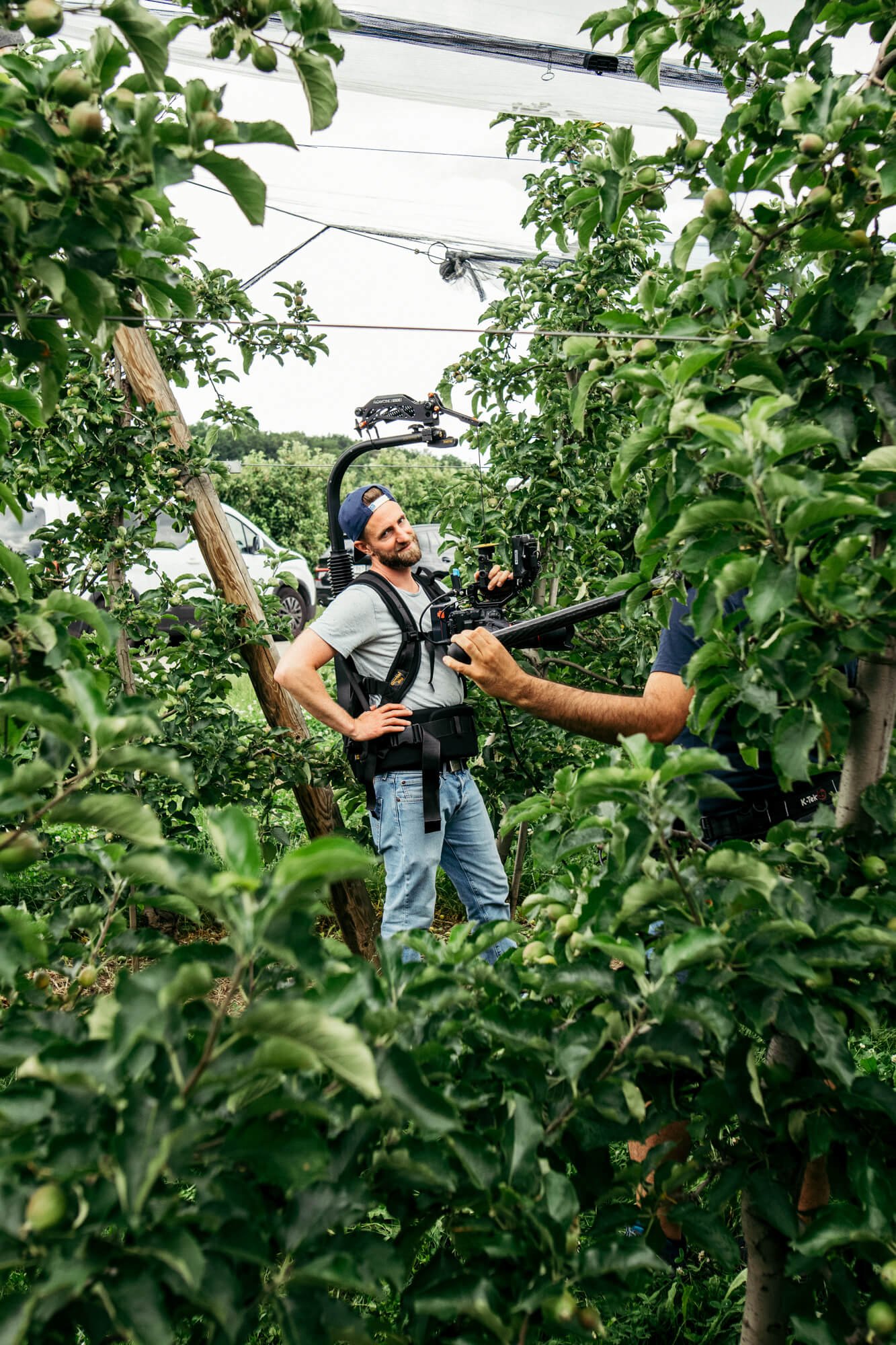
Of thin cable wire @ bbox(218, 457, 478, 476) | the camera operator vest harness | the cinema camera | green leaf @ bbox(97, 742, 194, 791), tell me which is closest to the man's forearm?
the cinema camera

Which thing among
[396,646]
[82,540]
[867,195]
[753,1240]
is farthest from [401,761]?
[867,195]

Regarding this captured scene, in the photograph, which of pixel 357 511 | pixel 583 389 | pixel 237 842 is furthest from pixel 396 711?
pixel 237 842

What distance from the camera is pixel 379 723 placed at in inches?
126

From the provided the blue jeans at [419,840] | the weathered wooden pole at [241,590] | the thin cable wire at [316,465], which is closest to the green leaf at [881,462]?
the blue jeans at [419,840]

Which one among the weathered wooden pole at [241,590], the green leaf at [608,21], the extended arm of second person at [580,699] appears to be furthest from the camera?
the weathered wooden pole at [241,590]

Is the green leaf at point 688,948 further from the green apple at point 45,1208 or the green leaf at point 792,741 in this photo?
the green apple at point 45,1208

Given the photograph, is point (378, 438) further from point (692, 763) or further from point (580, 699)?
point (692, 763)

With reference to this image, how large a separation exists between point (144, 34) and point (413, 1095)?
1.12 m

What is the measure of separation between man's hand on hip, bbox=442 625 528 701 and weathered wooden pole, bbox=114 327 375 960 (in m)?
1.08

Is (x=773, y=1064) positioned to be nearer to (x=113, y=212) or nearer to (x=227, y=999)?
(x=227, y=999)

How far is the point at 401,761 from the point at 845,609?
2.30m

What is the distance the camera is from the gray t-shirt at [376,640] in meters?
3.27

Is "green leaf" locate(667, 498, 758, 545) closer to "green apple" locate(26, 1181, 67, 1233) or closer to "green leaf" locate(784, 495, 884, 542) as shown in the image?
"green leaf" locate(784, 495, 884, 542)

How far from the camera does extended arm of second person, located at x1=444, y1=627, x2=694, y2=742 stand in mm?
2205
